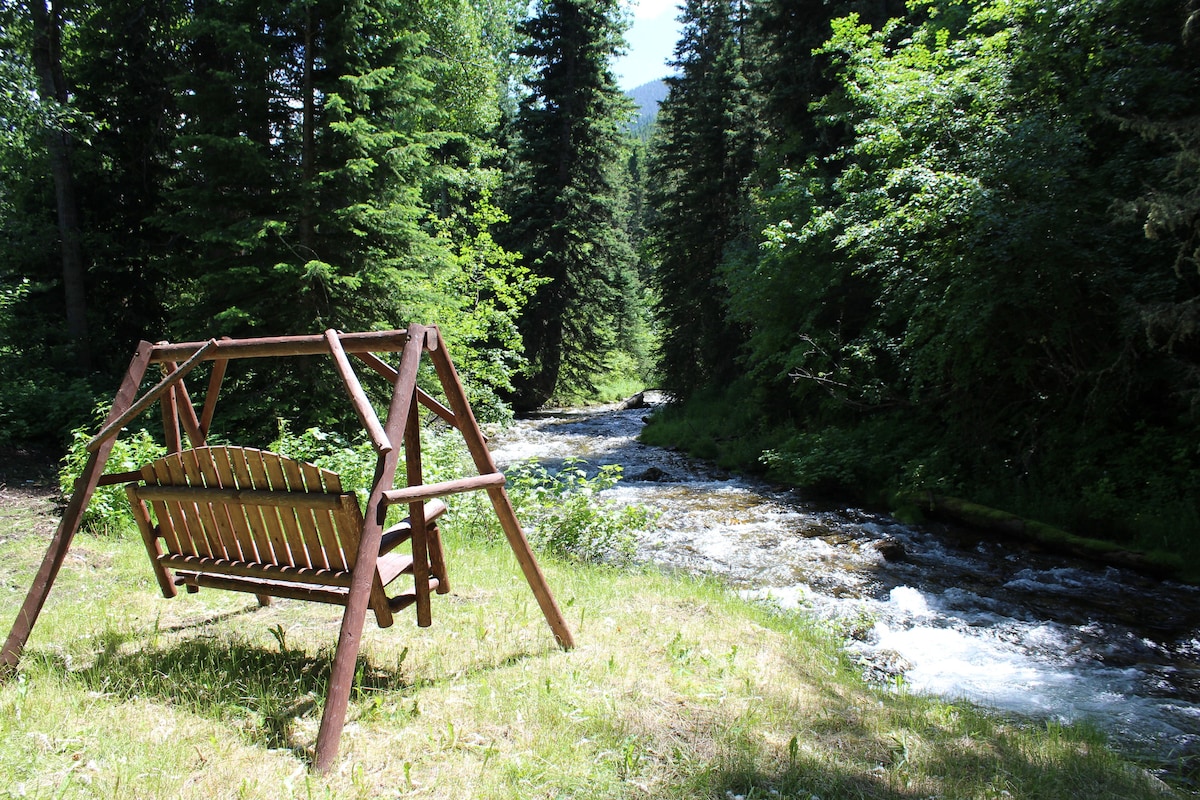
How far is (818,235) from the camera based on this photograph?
1382cm

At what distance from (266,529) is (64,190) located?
13069 mm

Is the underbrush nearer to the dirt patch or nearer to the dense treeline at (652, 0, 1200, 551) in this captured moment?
the dense treeline at (652, 0, 1200, 551)

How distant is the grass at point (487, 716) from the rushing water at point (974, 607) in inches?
33.0

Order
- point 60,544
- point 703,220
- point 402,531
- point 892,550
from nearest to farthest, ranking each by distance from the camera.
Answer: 1. point 60,544
2. point 402,531
3. point 892,550
4. point 703,220

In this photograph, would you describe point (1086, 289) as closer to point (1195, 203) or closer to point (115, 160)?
point (1195, 203)

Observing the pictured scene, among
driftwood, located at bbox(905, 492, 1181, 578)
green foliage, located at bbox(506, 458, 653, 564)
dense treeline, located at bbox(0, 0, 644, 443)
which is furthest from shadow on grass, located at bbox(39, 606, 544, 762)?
driftwood, located at bbox(905, 492, 1181, 578)

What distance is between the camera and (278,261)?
32.2ft

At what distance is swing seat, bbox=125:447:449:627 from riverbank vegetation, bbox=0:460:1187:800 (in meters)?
0.48

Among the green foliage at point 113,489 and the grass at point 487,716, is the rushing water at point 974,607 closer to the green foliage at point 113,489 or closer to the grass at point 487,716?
the grass at point 487,716

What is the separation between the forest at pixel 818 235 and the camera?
28.2 feet

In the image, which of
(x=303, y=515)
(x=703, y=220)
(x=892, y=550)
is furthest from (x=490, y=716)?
(x=703, y=220)

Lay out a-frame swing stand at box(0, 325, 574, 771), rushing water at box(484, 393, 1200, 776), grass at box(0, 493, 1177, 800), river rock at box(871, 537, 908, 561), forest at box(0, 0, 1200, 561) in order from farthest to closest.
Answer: forest at box(0, 0, 1200, 561) → river rock at box(871, 537, 908, 561) → rushing water at box(484, 393, 1200, 776) → a-frame swing stand at box(0, 325, 574, 771) → grass at box(0, 493, 1177, 800)

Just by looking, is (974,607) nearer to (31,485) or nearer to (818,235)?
(818,235)

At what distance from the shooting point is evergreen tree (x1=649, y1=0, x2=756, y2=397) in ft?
69.2
